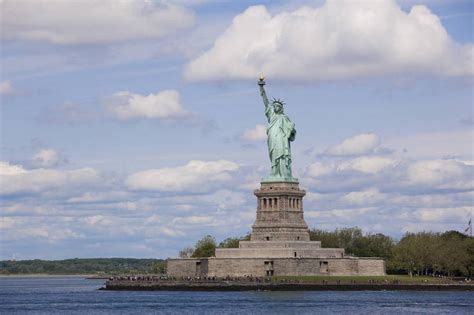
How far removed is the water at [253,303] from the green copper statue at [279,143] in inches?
545

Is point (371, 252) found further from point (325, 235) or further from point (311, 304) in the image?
point (311, 304)

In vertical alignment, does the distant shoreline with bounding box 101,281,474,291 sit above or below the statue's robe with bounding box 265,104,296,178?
below

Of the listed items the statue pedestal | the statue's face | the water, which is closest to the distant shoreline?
the water

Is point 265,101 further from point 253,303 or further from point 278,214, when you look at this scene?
point 253,303

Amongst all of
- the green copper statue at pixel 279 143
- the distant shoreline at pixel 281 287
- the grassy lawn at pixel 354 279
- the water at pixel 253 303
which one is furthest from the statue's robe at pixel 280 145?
the water at pixel 253 303

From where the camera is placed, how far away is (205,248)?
13938 cm

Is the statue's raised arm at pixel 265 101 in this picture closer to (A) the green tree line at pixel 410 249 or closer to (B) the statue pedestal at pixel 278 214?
(B) the statue pedestal at pixel 278 214

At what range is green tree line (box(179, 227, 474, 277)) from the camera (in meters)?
123

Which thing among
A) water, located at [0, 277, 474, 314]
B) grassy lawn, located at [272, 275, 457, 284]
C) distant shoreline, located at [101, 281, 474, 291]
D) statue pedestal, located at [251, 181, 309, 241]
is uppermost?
statue pedestal, located at [251, 181, 309, 241]

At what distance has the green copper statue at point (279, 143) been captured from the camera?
4547 inches

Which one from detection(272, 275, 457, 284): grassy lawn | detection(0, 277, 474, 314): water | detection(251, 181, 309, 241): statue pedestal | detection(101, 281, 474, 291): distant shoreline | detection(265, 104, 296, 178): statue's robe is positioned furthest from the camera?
detection(265, 104, 296, 178): statue's robe

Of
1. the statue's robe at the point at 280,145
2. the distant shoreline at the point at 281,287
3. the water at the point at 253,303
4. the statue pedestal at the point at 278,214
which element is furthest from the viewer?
the statue's robe at the point at 280,145

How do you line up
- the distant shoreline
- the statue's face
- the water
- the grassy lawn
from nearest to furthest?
the water < the distant shoreline < the grassy lawn < the statue's face

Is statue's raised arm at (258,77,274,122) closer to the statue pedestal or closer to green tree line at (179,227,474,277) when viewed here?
the statue pedestal
